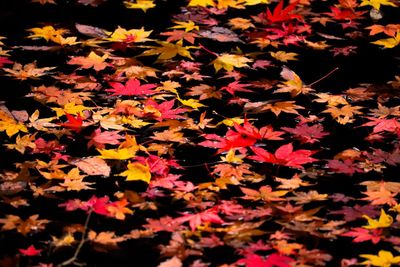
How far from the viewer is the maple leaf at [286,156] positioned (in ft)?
8.73

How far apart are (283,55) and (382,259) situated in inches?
70.5

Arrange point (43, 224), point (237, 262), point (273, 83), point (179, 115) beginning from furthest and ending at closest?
point (273, 83), point (179, 115), point (43, 224), point (237, 262)

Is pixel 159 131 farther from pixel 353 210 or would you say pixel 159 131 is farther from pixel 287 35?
pixel 287 35

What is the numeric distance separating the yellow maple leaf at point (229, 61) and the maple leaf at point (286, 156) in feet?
2.85

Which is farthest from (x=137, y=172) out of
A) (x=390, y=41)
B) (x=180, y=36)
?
(x=390, y=41)

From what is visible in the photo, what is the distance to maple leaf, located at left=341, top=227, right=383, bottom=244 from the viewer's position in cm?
223

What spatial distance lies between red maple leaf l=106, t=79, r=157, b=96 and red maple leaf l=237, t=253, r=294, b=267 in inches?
51.5

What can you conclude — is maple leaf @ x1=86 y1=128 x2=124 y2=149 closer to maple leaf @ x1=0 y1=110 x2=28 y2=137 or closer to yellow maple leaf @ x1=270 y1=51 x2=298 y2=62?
maple leaf @ x1=0 y1=110 x2=28 y2=137

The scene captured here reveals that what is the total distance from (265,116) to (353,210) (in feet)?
2.83

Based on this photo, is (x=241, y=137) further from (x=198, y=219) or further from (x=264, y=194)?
(x=198, y=219)

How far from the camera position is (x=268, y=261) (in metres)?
2.08

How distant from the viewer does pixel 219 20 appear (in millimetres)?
4027

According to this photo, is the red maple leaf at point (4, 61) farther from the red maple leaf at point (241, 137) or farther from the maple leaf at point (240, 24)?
the maple leaf at point (240, 24)

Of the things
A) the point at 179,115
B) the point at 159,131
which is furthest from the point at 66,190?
the point at 179,115
